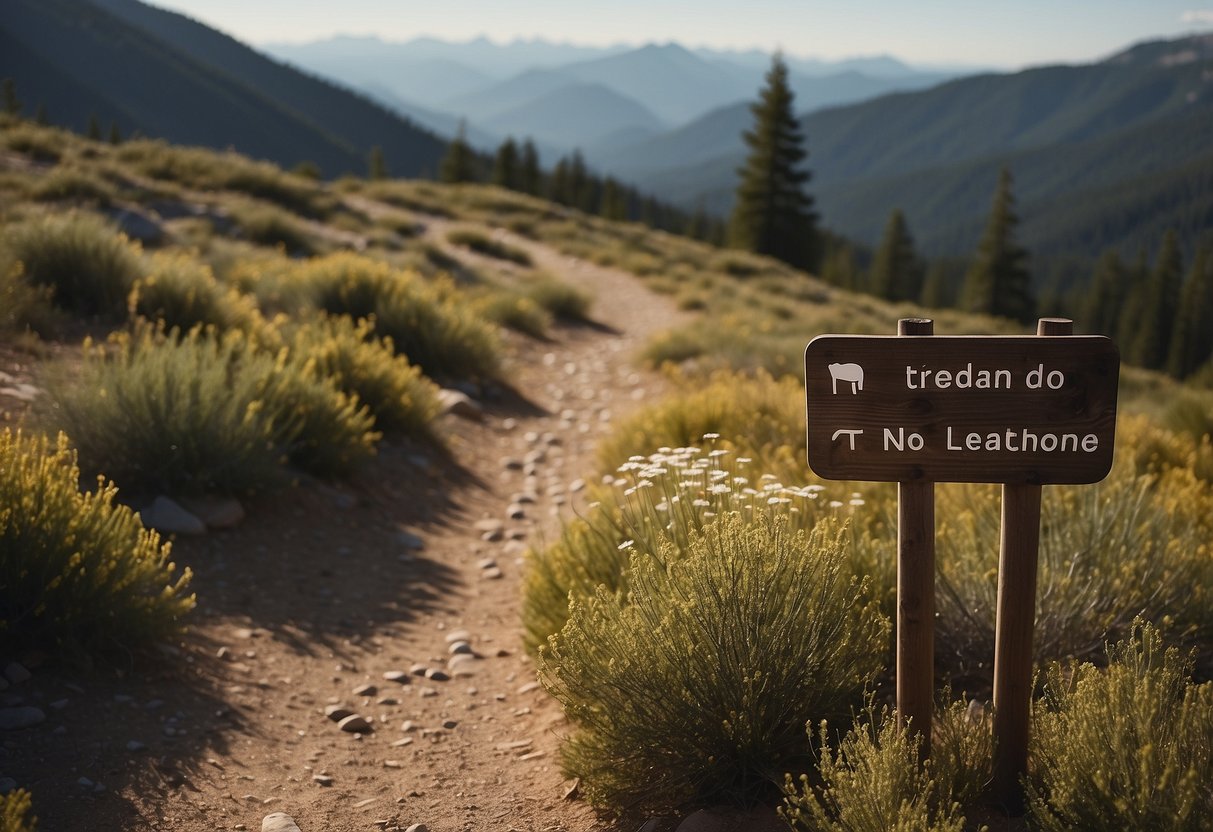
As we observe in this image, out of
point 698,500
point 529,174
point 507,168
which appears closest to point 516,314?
point 698,500

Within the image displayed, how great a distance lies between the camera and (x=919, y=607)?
293cm

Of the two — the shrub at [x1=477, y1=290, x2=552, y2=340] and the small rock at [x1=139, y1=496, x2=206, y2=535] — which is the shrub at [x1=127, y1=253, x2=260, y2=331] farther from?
the shrub at [x1=477, y1=290, x2=552, y2=340]

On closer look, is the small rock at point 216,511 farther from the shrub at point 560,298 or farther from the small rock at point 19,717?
the shrub at point 560,298

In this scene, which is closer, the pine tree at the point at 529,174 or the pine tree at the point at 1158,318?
the pine tree at the point at 529,174

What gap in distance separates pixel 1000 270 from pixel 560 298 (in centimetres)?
4545

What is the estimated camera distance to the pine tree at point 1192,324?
67.0m

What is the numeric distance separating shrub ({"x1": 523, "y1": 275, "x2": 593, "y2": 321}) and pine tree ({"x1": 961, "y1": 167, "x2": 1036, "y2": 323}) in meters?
43.1

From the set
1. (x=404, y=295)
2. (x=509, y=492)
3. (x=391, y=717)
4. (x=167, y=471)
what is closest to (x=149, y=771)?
(x=391, y=717)

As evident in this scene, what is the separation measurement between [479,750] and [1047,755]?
2.21m

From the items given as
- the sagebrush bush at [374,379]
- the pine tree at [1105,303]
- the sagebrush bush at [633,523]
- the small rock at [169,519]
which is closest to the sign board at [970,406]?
the sagebrush bush at [633,523]

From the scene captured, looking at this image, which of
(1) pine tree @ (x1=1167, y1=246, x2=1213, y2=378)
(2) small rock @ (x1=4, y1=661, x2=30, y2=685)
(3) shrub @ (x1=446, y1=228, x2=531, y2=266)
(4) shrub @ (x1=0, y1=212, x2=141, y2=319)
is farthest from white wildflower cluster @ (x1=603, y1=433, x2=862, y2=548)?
(1) pine tree @ (x1=1167, y1=246, x2=1213, y2=378)

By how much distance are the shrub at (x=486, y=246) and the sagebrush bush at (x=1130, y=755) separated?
19180 millimetres

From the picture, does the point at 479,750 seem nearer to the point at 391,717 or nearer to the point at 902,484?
the point at 391,717

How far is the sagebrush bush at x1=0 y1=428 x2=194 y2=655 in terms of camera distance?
12.5ft
